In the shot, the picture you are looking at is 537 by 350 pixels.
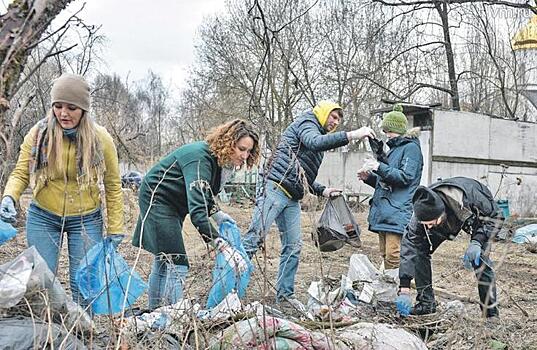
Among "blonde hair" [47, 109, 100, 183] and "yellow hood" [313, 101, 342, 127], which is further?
"yellow hood" [313, 101, 342, 127]

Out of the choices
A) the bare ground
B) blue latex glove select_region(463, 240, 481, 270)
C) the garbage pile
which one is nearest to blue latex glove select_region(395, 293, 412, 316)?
the bare ground

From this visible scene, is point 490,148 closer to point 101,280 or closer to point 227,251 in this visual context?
point 227,251

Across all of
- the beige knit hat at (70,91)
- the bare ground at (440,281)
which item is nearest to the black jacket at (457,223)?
the bare ground at (440,281)

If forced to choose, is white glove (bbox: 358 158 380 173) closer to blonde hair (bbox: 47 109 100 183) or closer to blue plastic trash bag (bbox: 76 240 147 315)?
blue plastic trash bag (bbox: 76 240 147 315)

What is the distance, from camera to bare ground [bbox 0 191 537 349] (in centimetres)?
282

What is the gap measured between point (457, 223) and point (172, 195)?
175 centimetres

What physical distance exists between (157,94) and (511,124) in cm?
4100

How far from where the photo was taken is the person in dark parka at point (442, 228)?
359cm

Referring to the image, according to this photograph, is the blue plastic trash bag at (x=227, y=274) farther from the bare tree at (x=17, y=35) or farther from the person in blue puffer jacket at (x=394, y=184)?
the person in blue puffer jacket at (x=394, y=184)

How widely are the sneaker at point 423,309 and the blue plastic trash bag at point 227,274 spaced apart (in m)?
1.26

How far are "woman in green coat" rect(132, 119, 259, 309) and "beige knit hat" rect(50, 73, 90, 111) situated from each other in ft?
1.80

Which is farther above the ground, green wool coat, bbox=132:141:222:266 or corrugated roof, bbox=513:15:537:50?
corrugated roof, bbox=513:15:537:50

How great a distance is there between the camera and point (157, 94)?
167 ft

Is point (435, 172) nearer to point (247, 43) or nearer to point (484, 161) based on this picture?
point (484, 161)
